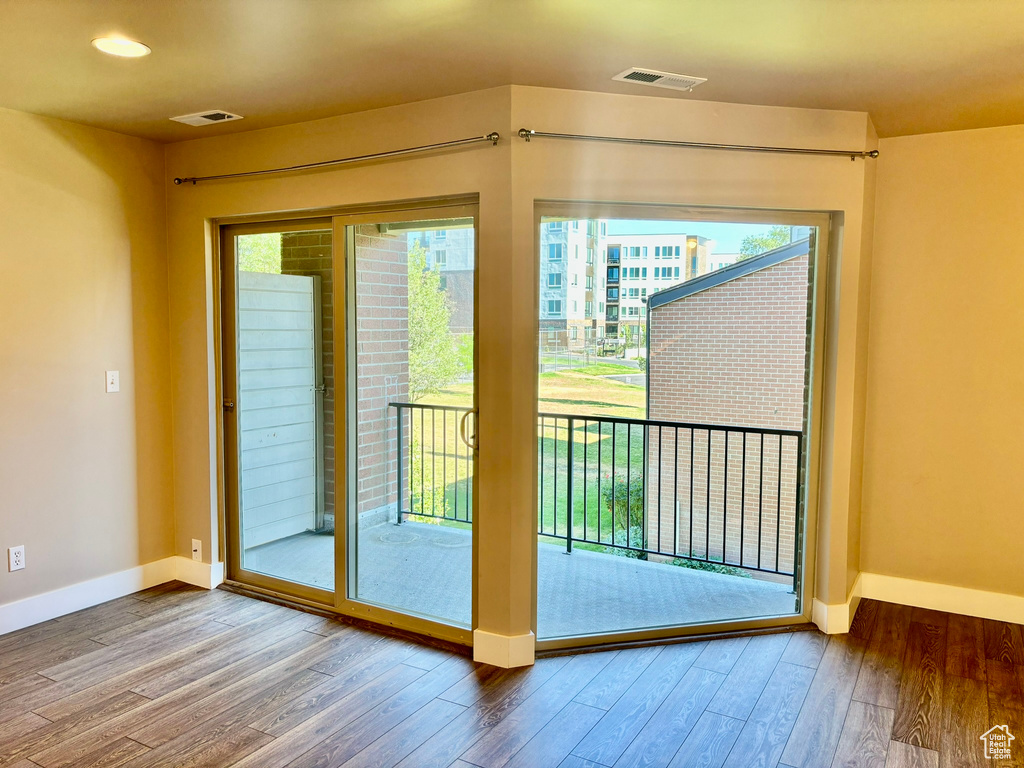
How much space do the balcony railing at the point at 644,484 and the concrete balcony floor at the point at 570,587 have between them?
0.28 ft

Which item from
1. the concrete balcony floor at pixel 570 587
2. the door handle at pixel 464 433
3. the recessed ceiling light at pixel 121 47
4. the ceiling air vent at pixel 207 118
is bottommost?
the concrete balcony floor at pixel 570 587

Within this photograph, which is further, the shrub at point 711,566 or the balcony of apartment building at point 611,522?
the shrub at point 711,566

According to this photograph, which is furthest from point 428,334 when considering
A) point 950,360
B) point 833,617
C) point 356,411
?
point 950,360

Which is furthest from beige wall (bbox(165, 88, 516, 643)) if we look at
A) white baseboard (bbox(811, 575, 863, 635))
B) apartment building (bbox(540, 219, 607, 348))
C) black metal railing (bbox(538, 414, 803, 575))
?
white baseboard (bbox(811, 575, 863, 635))

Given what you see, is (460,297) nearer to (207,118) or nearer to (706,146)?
(706,146)

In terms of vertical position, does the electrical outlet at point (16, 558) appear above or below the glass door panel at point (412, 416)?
below

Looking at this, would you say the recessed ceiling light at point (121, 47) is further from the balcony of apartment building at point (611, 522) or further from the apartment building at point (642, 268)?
the apartment building at point (642, 268)

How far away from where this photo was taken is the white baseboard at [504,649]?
2947mm

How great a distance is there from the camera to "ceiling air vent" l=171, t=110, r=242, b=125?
320 cm

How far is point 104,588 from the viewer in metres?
3.63

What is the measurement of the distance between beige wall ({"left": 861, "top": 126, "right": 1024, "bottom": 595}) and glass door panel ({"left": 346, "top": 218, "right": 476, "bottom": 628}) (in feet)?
6.95

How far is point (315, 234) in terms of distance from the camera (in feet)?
11.5

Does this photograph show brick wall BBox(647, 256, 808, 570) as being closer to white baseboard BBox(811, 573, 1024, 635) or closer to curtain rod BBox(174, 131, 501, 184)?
white baseboard BBox(811, 573, 1024, 635)

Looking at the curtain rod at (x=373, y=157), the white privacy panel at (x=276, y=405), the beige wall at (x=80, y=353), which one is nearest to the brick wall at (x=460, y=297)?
the curtain rod at (x=373, y=157)
